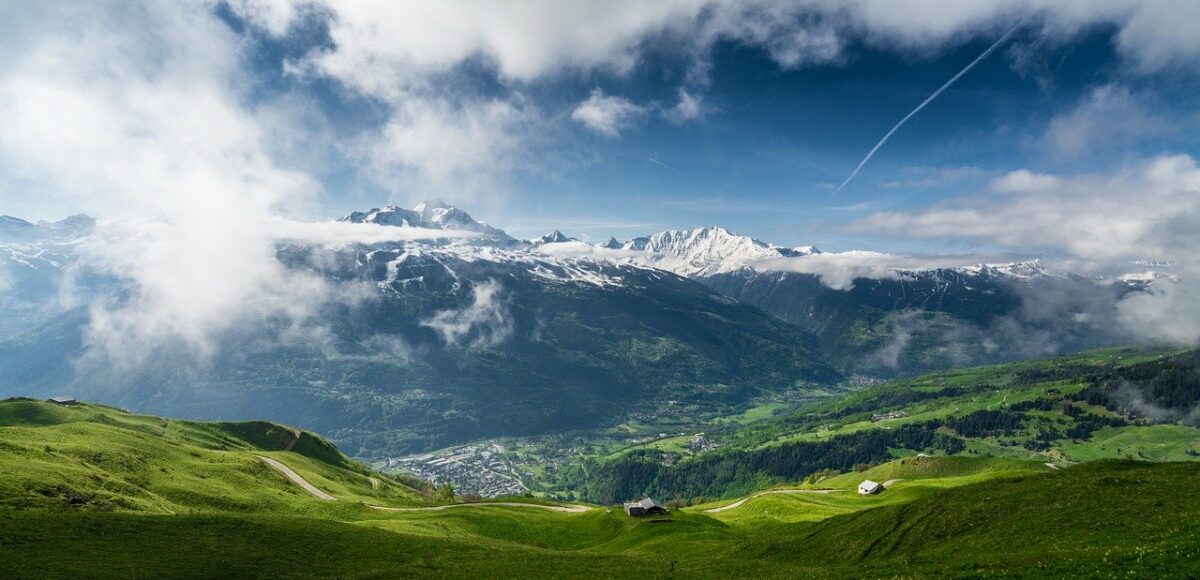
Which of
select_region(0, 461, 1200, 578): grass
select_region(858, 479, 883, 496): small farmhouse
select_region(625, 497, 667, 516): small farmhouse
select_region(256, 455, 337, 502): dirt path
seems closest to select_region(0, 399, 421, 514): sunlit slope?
select_region(256, 455, 337, 502): dirt path

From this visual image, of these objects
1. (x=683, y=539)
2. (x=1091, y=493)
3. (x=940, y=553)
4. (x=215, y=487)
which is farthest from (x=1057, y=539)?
(x=215, y=487)

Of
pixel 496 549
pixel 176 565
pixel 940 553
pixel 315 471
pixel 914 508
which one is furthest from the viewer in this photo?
pixel 315 471

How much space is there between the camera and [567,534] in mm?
104062

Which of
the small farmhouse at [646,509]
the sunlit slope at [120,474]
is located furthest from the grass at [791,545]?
the small farmhouse at [646,509]

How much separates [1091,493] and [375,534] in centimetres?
8133

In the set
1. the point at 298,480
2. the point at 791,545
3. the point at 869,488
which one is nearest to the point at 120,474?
the point at 298,480

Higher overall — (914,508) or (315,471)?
(914,508)

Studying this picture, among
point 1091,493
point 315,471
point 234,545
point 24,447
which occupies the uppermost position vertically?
point 24,447

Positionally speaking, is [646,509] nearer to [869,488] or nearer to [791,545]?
[791,545]

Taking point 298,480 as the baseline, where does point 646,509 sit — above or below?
below

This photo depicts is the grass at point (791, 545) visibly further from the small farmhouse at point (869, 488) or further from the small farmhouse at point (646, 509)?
the small farmhouse at point (869, 488)

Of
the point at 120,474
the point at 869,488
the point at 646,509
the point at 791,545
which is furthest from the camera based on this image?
the point at 869,488

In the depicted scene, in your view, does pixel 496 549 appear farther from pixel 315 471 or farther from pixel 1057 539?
pixel 315 471

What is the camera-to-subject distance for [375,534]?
7469cm
